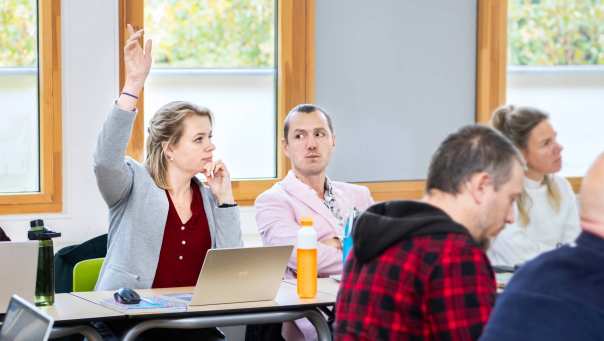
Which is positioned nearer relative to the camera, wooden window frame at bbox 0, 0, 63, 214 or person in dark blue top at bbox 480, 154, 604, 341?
person in dark blue top at bbox 480, 154, 604, 341

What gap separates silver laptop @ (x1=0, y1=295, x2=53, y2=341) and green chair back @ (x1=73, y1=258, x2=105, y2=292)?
1.15 metres

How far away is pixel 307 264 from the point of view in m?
3.27

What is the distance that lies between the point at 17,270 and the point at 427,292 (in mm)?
1432

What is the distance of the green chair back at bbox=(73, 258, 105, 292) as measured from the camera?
361 centimetres

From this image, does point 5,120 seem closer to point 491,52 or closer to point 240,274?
point 240,274

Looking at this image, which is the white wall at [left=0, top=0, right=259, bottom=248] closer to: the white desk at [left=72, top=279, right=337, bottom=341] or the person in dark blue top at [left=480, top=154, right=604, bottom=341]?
the white desk at [left=72, top=279, right=337, bottom=341]

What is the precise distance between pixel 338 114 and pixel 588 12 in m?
1.62

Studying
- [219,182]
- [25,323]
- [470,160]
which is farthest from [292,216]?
[470,160]

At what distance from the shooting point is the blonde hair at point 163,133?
360 centimetres

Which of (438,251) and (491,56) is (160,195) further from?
(491,56)

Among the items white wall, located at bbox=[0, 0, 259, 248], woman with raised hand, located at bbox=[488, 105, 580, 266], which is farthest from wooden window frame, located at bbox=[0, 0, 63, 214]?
woman with raised hand, located at bbox=[488, 105, 580, 266]

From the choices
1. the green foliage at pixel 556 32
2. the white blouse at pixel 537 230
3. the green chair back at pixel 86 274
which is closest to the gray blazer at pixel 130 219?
the green chair back at pixel 86 274

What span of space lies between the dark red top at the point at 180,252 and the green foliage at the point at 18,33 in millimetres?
1292

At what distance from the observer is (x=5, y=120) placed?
14.6 feet
